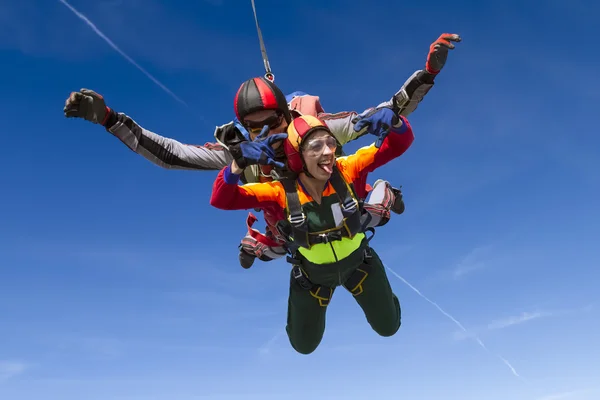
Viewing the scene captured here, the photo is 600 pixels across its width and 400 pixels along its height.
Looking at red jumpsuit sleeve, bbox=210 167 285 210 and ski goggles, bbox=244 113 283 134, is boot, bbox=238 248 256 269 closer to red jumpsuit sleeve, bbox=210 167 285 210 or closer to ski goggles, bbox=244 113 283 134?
red jumpsuit sleeve, bbox=210 167 285 210

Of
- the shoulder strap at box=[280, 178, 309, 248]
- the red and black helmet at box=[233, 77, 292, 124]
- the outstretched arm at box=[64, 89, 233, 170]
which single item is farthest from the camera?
the red and black helmet at box=[233, 77, 292, 124]

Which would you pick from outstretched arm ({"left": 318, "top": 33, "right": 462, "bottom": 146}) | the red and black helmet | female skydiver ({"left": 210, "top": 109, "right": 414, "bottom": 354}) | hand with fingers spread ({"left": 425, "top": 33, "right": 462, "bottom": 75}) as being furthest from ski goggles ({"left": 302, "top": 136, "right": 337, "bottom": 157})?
hand with fingers spread ({"left": 425, "top": 33, "right": 462, "bottom": 75})

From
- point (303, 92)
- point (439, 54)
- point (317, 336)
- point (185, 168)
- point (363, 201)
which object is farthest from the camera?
point (317, 336)

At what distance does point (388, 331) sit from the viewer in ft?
22.1

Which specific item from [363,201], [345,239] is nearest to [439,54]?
[363,201]

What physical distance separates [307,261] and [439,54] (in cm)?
239

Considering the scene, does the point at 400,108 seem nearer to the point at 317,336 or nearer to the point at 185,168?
the point at 185,168

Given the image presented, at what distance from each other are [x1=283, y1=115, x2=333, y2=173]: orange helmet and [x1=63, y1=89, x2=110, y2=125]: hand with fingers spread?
5.52 feet

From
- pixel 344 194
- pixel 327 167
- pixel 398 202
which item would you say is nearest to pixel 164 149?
pixel 327 167

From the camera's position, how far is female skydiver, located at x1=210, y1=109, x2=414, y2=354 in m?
4.60

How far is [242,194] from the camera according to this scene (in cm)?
477

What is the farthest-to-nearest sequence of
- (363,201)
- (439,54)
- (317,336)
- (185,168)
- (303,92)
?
(317,336) → (303,92) → (185,168) → (363,201) → (439,54)

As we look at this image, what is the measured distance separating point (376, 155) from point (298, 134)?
80 centimetres

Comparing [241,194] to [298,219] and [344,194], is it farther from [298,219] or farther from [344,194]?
[344,194]
